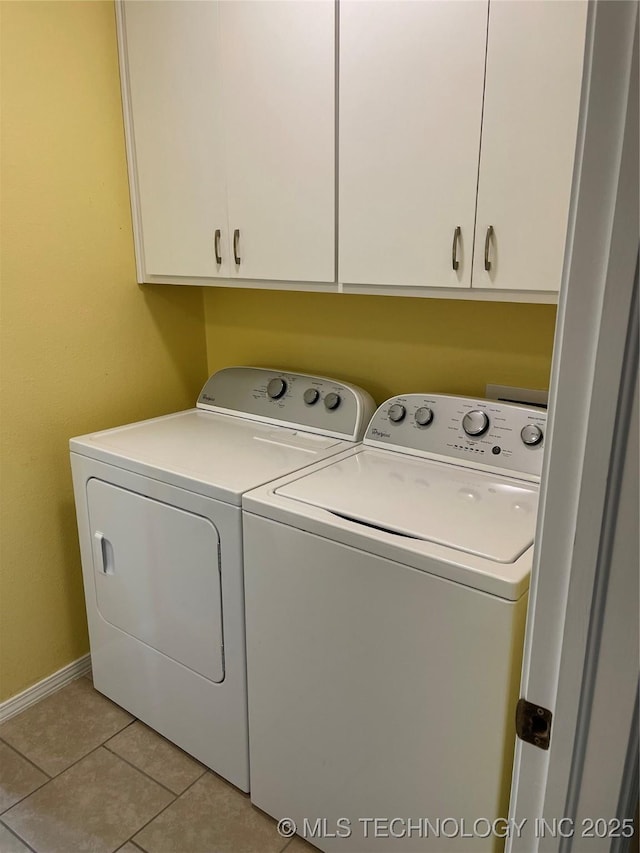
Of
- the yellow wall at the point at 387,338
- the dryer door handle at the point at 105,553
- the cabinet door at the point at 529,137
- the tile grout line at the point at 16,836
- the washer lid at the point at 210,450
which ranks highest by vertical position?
the cabinet door at the point at 529,137

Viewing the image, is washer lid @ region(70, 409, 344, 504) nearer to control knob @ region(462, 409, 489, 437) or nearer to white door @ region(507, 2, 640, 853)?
control knob @ region(462, 409, 489, 437)

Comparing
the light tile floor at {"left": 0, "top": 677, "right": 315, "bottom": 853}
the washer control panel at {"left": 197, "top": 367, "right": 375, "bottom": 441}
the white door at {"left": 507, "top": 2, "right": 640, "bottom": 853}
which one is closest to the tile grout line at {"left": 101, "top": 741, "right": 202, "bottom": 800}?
the light tile floor at {"left": 0, "top": 677, "right": 315, "bottom": 853}

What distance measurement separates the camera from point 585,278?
1.95 feet

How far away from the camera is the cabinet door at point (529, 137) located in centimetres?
124

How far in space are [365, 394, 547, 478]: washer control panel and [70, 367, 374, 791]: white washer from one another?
14 cm

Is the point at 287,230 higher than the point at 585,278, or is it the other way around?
the point at 287,230

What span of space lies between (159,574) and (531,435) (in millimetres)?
1065

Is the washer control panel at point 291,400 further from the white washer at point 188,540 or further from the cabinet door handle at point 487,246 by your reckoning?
the cabinet door handle at point 487,246

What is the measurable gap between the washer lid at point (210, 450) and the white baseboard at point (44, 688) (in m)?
0.85

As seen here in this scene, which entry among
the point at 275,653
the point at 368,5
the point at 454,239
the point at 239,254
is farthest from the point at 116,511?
the point at 368,5

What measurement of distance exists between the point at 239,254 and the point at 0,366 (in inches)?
30.8

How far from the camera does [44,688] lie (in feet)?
7.06

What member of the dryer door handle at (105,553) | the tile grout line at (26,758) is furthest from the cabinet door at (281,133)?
the tile grout line at (26,758)

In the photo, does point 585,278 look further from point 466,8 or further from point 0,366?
point 0,366
